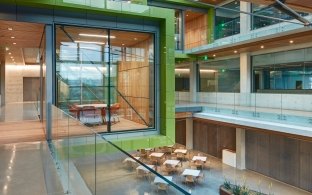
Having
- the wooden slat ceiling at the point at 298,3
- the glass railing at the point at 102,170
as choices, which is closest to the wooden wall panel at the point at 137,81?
the glass railing at the point at 102,170

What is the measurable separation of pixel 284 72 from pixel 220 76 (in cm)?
520

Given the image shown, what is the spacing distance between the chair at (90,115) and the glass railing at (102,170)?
5.28m

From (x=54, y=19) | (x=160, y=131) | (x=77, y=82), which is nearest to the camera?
(x=54, y=19)

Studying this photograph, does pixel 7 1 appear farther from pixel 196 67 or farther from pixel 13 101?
pixel 13 101

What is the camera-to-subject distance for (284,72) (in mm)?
14344

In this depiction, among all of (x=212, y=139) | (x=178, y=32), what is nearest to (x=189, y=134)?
(x=212, y=139)

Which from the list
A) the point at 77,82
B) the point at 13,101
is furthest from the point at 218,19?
the point at 13,101

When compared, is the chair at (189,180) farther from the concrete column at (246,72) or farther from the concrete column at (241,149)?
the concrete column at (246,72)

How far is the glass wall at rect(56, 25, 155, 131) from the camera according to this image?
9773mm

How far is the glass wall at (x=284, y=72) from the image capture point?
43.5ft

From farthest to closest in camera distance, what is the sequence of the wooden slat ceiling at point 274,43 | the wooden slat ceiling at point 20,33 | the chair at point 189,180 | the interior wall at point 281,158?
the chair at point 189,180 → the interior wall at point 281,158 → the wooden slat ceiling at point 274,43 → the wooden slat ceiling at point 20,33

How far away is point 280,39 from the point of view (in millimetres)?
12516

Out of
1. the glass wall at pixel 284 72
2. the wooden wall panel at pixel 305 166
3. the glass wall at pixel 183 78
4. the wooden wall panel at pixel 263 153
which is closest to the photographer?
the wooden wall panel at pixel 305 166

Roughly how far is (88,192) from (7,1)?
771cm
